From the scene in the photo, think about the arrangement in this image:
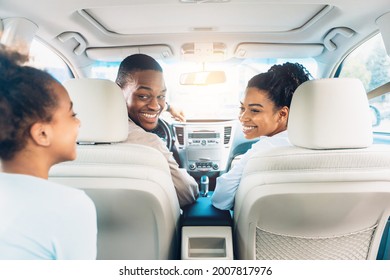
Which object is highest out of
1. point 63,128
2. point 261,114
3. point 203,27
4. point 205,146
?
point 203,27

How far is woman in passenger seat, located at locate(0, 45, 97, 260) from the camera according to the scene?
62 cm

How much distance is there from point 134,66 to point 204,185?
66 centimetres

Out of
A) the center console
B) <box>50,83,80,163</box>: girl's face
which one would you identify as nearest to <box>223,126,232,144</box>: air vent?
the center console

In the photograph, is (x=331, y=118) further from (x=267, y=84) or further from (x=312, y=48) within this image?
(x=312, y=48)

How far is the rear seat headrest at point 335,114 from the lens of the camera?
79cm

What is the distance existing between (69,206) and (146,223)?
24cm

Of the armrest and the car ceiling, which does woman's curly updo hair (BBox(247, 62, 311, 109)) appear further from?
the armrest

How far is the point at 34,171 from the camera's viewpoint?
2.15ft

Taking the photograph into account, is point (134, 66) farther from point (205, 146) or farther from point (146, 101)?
point (205, 146)

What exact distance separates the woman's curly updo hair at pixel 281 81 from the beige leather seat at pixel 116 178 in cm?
44

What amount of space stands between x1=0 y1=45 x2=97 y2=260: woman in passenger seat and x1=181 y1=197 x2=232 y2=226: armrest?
1.23ft

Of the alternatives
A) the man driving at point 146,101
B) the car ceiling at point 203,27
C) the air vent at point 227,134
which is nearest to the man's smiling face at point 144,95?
the man driving at point 146,101

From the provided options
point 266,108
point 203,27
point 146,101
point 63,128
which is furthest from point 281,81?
point 63,128

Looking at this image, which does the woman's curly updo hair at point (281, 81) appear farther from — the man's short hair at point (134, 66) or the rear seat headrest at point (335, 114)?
the man's short hair at point (134, 66)
